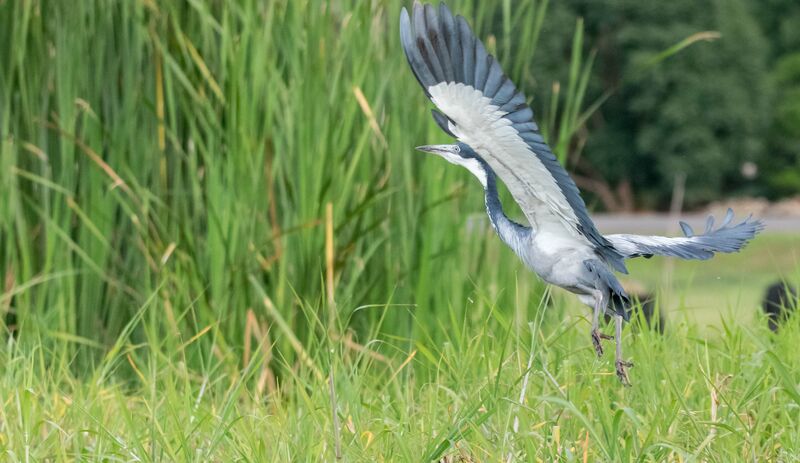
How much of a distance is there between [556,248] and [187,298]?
69.2 inches

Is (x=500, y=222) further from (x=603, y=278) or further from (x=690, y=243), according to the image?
(x=690, y=243)

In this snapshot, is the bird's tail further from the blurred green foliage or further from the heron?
the blurred green foliage

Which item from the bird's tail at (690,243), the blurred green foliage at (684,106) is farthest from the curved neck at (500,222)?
the blurred green foliage at (684,106)

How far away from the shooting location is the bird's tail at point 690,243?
1.68 m

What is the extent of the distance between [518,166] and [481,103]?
10 cm

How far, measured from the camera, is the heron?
1.60 metres

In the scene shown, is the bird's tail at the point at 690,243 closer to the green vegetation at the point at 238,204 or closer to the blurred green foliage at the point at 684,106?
the green vegetation at the point at 238,204

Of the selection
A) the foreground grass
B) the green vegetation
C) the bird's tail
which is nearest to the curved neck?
the bird's tail

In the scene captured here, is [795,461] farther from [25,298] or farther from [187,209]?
[25,298]

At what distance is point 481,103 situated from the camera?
1.60 meters

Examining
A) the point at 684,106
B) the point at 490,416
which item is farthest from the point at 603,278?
A: the point at 684,106

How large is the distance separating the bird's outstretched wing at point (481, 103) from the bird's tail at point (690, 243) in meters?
0.09

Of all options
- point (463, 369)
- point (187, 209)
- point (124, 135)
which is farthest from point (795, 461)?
point (124, 135)

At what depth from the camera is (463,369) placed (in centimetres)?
238
